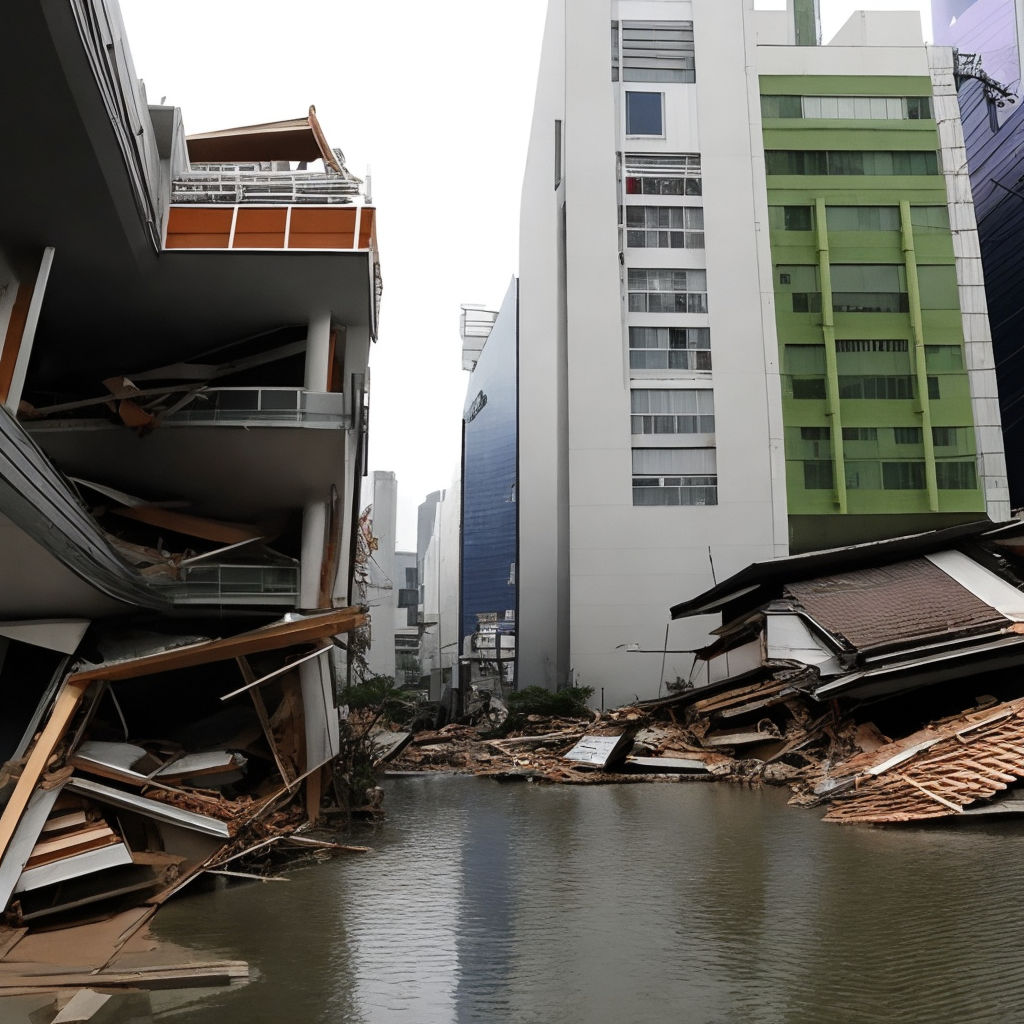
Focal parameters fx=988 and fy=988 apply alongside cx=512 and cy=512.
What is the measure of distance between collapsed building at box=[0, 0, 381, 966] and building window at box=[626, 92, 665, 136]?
2426 centimetres

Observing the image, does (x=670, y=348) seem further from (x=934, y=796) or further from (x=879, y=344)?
(x=934, y=796)

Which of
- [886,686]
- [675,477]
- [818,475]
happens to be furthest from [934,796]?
[818,475]

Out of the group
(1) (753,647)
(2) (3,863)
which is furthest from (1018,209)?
(2) (3,863)

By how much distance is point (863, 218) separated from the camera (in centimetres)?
4388

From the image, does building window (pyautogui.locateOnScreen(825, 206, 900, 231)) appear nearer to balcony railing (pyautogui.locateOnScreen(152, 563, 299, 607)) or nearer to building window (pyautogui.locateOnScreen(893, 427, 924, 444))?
building window (pyautogui.locateOnScreen(893, 427, 924, 444))

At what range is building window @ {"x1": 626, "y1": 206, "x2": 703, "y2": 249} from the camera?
43.6m

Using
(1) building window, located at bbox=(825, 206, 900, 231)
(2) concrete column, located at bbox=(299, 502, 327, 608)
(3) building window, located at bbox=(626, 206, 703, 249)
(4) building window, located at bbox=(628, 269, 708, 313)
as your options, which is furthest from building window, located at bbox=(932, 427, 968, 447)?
(2) concrete column, located at bbox=(299, 502, 327, 608)

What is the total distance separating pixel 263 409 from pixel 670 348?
89.7 ft

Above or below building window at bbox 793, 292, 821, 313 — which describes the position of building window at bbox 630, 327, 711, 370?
below

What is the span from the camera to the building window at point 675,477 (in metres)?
41.5

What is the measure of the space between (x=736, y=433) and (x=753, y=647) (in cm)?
1431

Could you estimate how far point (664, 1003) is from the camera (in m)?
6.70

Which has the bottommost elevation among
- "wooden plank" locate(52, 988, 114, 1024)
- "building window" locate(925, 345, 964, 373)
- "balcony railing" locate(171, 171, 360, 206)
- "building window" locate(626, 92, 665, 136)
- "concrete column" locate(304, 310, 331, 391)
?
"wooden plank" locate(52, 988, 114, 1024)

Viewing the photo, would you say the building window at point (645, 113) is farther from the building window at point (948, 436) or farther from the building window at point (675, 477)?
the building window at point (948, 436)
